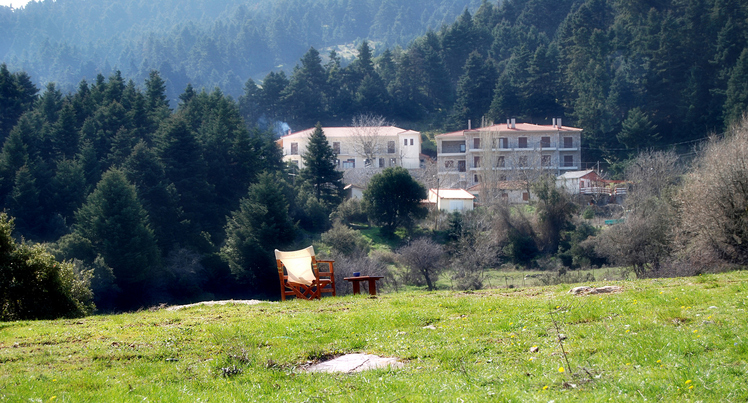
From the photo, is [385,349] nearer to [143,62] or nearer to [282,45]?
[143,62]

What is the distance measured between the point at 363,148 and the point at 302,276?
5726 cm

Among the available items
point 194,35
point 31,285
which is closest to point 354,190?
point 31,285

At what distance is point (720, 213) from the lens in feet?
68.4

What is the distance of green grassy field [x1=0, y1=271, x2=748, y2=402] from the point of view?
4805mm

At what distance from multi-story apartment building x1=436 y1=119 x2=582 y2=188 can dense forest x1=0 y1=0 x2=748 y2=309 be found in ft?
9.00

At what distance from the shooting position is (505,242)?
141 feet

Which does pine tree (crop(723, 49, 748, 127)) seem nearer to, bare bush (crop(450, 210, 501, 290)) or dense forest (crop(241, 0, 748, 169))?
dense forest (crop(241, 0, 748, 169))

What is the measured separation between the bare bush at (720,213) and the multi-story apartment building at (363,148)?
4829cm

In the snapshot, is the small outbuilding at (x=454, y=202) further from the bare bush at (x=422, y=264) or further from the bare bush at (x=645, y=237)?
the bare bush at (x=645, y=237)

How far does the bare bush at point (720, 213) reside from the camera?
2006 centimetres

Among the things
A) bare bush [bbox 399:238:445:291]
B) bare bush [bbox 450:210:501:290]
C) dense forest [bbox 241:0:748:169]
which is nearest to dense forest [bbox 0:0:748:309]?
dense forest [bbox 241:0:748:169]

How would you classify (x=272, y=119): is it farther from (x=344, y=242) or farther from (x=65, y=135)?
(x=344, y=242)

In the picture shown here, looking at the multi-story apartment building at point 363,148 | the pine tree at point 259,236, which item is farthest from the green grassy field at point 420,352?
the multi-story apartment building at point 363,148

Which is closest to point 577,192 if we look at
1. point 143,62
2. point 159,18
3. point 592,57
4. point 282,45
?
point 592,57
